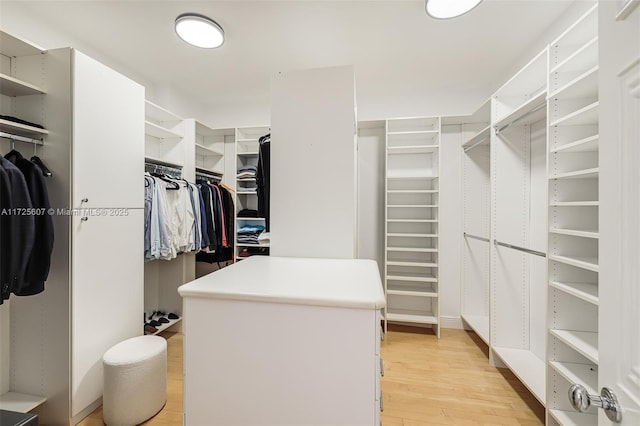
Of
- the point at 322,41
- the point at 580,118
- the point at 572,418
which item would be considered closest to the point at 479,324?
the point at 572,418

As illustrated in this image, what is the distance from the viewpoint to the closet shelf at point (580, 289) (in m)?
1.25

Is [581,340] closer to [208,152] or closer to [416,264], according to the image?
[416,264]

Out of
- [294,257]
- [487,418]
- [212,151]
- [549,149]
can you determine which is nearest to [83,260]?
[294,257]

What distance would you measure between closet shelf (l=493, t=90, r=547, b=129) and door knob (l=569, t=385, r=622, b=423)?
174 centimetres

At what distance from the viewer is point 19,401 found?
1541 mm

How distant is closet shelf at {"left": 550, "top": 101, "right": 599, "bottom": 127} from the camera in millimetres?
1250

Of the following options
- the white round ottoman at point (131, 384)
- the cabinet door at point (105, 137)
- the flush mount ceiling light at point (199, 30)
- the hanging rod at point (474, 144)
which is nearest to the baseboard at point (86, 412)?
the white round ottoman at point (131, 384)

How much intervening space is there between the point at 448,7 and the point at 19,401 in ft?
11.6

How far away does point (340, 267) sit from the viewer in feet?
4.34

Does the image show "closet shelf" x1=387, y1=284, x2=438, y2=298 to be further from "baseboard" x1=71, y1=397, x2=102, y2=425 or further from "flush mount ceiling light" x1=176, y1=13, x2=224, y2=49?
"flush mount ceiling light" x1=176, y1=13, x2=224, y2=49

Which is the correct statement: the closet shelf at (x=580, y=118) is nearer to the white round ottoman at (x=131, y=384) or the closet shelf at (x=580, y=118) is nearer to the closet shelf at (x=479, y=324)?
the closet shelf at (x=479, y=324)

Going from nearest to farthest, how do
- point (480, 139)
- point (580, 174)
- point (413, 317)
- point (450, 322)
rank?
point (580, 174) < point (480, 139) < point (413, 317) < point (450, 322)

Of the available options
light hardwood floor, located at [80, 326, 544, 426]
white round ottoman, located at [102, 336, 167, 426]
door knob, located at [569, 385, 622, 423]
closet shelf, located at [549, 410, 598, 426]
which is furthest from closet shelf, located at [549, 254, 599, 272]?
white round ottoman, located at [102, 336, 167, 426]

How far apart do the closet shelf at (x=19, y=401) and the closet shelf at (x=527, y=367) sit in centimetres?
296
